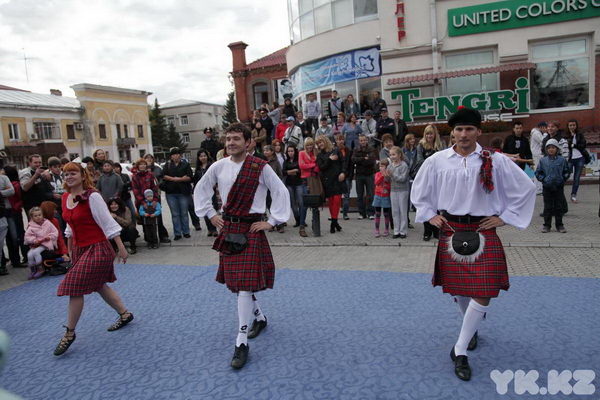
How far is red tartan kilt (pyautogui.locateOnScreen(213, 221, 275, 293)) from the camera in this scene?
151 inches

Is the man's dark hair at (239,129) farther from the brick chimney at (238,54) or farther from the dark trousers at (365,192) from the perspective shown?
the brick chimney at (238,54)

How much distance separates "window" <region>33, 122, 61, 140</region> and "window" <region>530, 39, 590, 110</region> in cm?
4140

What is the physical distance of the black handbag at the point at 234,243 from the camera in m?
3.85

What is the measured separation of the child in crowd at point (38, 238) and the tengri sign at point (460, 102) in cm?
1127

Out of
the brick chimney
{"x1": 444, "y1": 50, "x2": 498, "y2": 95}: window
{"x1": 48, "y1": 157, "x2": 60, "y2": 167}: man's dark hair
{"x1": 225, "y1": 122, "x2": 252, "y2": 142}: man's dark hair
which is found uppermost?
the brick chimney

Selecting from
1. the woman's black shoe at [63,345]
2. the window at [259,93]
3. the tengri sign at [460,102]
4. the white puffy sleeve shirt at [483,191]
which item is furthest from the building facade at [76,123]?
the white puffy sleeve shirt at [483,191]

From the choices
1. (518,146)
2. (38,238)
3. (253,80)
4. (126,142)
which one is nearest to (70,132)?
(126,142)

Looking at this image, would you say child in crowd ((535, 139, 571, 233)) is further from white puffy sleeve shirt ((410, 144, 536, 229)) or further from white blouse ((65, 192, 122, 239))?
white blouse ((65, 192, 122, 239))

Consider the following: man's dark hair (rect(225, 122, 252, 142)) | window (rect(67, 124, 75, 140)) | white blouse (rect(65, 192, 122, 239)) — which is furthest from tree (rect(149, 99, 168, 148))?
man's dark hair (rect(225, 122, 252, 142))

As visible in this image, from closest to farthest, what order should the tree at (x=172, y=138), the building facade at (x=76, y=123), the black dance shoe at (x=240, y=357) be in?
the black dance shoe at (x=240, y=357)
the building facade at (x=76, y=123)
the tree at (x=172, y=138)

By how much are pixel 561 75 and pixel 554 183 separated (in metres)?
8.50

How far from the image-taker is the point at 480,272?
327cm

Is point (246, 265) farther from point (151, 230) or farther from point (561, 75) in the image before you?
point (561, 75)

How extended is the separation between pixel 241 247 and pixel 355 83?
44.8ft
